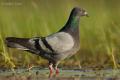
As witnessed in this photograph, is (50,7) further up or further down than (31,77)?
further up

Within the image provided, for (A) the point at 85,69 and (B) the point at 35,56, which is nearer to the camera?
(A) the point at 85,69

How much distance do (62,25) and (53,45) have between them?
11.8 feet

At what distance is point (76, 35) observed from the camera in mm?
12180

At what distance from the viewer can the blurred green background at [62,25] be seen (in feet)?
42.0

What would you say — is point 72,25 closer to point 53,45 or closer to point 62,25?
point 53,45

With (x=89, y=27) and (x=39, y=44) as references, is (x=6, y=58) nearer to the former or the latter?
(x=39, y=44)

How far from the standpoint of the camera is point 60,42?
39.3 ft

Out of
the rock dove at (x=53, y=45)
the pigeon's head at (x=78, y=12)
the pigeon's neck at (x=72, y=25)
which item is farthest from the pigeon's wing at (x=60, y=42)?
Answer: the pigeon's head at (x=78, y=12)

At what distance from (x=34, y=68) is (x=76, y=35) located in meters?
0.91

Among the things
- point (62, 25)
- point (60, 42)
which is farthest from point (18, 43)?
point (62, 25)

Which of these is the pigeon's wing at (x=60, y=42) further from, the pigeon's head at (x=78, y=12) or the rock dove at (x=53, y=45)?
the pigeon's head at (x=78, y=12)

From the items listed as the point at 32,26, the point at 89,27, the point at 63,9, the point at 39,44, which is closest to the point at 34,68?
the point at 39,44

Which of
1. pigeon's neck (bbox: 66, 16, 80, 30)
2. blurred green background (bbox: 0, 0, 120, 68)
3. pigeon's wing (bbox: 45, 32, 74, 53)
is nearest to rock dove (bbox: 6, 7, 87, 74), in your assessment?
pigeon's wing (bbox: 45, 32, 74, 53)

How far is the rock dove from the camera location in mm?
11930
